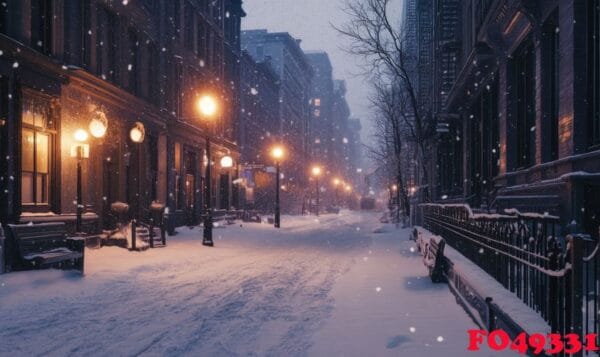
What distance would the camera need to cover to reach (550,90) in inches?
527

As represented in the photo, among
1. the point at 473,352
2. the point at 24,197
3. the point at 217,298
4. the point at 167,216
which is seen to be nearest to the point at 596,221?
the point at 473,352

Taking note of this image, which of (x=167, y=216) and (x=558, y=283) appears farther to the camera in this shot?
(x=167, y=216)

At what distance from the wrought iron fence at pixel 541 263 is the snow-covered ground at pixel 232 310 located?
3.08 ft

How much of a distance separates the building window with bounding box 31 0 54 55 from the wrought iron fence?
513 inches

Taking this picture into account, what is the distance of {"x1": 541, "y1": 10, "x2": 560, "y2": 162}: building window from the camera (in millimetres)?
13188

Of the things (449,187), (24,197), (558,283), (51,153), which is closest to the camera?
(558,283)

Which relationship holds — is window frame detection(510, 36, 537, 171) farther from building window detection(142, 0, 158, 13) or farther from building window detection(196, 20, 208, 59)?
building window detection(196, 20, 208, 59)

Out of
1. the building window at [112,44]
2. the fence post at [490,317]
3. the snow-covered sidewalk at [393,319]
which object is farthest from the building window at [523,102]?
the building window at [112,44]

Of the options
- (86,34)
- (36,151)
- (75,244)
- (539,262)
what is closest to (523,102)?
(539,262)

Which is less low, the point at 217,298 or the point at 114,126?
the point at 114,126

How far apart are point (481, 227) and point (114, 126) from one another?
55.2 ft

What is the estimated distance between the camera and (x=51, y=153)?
1730cm

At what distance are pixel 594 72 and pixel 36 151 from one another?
46.1 ft

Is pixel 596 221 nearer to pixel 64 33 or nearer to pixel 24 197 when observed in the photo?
pixel 24 197
